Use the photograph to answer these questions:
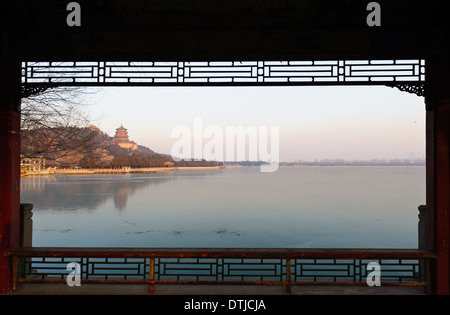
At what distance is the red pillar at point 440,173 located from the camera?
3.78 meters

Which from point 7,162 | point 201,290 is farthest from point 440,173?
A: point 7,162

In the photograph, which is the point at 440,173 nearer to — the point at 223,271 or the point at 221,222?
the point at 223,271

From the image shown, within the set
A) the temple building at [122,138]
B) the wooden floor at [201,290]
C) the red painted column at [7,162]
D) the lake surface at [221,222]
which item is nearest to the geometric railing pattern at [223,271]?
the wooden floor at [201,290]

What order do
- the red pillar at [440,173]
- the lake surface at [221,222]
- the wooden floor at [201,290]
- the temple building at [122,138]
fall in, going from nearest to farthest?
the red pillar at [440,173] < the wooden floor at [201,290] < the lake surface at [221,222] < the temple building at [122,138]

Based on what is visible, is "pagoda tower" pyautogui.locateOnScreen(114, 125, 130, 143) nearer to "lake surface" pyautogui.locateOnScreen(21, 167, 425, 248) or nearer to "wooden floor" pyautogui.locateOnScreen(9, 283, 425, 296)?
"lake surface" pyautogui.locateOnScreen(21, 167, 425, 248)

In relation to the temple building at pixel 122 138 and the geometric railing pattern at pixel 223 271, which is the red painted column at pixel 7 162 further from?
the temple building at pixel 122 138

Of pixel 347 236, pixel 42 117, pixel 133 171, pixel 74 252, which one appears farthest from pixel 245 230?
pixel 133 171

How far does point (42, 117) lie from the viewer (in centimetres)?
→ 681

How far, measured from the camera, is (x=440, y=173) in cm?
381

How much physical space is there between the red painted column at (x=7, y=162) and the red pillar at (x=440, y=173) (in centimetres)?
534

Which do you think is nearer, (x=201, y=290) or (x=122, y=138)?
(x=201, y=290)

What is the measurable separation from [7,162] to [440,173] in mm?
5451
